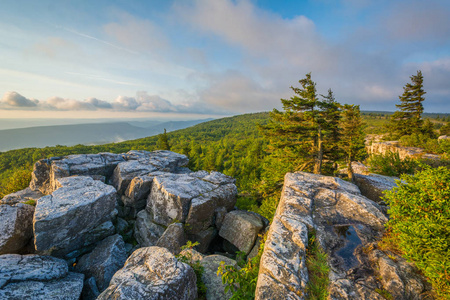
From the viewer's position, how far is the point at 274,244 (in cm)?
505

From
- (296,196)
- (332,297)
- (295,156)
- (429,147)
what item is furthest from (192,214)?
(429,147)

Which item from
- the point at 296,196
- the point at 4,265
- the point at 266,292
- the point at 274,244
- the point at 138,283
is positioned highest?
the point at 296,196

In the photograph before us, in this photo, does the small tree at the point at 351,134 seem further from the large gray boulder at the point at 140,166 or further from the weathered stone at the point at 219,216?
the large gray boulder at the point at 140,166

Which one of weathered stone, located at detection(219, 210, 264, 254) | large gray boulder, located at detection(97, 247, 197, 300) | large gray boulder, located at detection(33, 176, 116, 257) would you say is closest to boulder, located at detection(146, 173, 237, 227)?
weathered stone, located at detection(219, 210, 264, 254)

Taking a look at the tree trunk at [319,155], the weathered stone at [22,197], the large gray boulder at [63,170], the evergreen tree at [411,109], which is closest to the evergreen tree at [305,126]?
the tree trunk at [319,155]

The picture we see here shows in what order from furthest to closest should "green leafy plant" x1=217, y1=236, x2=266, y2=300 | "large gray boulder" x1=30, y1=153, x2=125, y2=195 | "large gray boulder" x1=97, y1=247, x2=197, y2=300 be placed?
"large gray boulder" x1=30, y1=153, x2=125, y2=195
"large gray boulder" x1=97, y1=247, x2=197, y2=300
"green leafy plant" x1=217, y1=236, x2=266, y2=300

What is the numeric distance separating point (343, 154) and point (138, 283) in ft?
56.1

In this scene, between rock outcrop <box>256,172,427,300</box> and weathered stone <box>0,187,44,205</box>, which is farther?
weathered stone <box>0,187,44,205</box>

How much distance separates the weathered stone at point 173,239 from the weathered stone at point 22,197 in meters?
10.3

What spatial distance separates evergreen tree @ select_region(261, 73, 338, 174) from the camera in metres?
13.2

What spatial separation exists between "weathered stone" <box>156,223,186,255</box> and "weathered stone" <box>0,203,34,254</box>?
6.62 meters

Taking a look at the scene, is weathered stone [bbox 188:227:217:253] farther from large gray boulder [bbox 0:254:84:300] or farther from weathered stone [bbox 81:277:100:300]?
large gray boulder [bbox 0:254:84:300]

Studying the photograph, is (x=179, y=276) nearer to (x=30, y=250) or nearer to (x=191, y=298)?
(x=191, y=298)

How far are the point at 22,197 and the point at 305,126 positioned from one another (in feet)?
73.5
